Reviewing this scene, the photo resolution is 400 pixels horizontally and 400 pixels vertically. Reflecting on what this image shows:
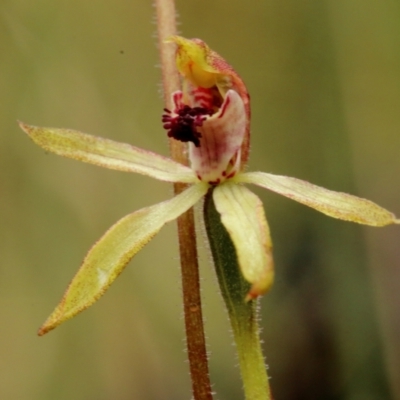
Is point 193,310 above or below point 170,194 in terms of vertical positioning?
below

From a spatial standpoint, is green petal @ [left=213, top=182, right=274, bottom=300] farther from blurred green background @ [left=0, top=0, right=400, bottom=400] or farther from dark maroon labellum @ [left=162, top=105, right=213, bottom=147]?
blurred green background @ [left=0, top=0, right=400, bottom=400]

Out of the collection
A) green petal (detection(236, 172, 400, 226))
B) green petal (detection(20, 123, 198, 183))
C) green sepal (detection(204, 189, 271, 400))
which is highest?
green petal (detection(20, 123, 198, 183))

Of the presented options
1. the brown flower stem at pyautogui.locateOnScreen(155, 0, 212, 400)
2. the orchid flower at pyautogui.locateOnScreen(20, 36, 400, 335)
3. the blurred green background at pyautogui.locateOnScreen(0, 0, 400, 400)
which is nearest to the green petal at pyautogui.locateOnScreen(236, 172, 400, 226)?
the orchid flower at pyautogui.locateOnScreen(20, 36, 400, 335)

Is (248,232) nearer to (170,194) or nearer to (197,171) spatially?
(197,171)

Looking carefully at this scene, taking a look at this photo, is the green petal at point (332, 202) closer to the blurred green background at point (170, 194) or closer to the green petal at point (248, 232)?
the green petal at point (248, 232)

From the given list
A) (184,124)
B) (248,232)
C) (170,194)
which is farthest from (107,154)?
(170,194)

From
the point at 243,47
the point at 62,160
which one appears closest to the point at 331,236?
the point at 243,47
